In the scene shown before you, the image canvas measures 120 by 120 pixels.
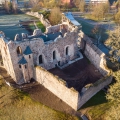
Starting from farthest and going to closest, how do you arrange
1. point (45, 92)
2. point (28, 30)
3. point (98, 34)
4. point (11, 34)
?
point (28, 30), point (11, 34), point (98, 34), point (45, 92)

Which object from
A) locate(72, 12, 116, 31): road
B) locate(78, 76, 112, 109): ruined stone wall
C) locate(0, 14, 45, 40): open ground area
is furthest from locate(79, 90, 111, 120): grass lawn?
locate(72, 12, 116, 31): road

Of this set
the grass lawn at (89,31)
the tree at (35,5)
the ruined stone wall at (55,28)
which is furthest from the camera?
the tree at (35,5)

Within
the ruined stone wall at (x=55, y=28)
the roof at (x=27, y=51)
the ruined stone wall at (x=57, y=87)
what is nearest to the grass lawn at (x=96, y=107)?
the ruined stone wall at (x=57, y=87)

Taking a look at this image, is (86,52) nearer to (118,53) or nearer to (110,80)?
(118,53)

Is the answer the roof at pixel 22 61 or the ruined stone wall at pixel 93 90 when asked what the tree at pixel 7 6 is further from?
the ruined stone wall at pixel 93 90

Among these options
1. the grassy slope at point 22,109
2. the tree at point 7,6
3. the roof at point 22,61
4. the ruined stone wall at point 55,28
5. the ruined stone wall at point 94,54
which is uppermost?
the tree at point 7,6

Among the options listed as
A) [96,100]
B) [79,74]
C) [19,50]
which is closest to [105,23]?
[79,74]

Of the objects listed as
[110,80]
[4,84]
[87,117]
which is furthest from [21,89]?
[110,80]

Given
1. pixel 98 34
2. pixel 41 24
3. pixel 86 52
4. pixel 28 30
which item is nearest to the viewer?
pixel 86 52
